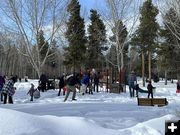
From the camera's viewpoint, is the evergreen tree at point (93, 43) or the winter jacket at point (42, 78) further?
the evergreen tree at point (93, 43)

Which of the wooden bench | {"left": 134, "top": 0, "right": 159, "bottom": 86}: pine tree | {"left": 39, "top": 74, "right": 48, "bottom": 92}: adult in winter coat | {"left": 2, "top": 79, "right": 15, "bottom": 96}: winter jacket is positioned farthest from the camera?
{"left": 134, "top": 0, "right": 159, "bottom": 86}: pine tree

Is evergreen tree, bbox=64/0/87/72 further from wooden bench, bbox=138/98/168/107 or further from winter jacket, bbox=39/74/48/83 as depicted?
wooden bench, bbox=138/98/168/107

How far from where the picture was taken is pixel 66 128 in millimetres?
8773

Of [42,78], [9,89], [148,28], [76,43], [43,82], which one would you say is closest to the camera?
[9,89]

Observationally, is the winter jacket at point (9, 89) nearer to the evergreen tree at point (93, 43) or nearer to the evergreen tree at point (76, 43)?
the evergreen tree at point (76, 43)

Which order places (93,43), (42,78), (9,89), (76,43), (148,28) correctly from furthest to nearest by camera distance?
(93,43) → (76,43) → (148,28) → (42,78) → (9,89)

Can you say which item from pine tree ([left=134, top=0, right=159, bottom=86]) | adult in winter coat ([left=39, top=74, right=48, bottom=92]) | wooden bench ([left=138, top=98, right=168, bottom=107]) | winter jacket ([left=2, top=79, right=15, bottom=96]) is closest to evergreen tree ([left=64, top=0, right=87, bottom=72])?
pine tree ([left=134, top=0, right=159, bottom=86])

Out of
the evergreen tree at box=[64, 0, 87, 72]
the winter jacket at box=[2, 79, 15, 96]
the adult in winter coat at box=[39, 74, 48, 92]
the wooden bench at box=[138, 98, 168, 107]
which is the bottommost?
the wooden bench at box=[138, 98, 168, 107]

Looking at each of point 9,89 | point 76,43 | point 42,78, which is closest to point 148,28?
point 76,43

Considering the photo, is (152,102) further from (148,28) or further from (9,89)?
(148,28)

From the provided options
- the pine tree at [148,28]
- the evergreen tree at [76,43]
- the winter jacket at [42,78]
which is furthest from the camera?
the evergreen tree at [76,43]

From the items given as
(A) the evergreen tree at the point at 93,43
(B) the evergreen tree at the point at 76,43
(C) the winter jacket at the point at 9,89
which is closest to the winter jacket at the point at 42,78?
(C) the winter jacket at the point at 9,89

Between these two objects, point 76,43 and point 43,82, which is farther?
point 76,43

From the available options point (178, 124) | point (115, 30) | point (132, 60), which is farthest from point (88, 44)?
point (178, 124)
